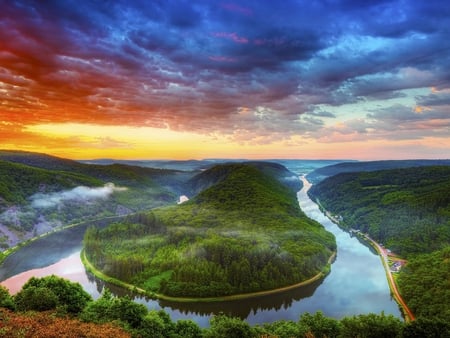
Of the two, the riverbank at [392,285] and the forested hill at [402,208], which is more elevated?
the forested hill at [402,208]

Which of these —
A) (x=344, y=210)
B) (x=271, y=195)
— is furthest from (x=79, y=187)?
(x=344, y=210)

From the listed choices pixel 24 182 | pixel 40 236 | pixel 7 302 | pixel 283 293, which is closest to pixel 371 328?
pixel 283 293

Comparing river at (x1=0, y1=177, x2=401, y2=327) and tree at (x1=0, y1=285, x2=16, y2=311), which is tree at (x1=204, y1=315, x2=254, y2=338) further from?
tree at (x1=0, y1=285, x2=16, y2=311)

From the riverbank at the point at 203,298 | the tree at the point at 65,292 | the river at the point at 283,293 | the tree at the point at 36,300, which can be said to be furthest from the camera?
the riverbank at the point at 203,298

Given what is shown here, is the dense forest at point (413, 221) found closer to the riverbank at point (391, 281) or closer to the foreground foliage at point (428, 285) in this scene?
the foreground foliage at point (428, 285)

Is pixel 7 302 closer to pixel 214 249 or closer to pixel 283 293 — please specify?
pixel 283 293

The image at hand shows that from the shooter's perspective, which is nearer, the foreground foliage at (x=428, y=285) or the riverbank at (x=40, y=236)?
the foreground foliage at (x=428, y=285)

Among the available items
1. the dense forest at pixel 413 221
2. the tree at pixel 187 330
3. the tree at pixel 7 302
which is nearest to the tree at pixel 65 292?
the tree at pixel 7 302

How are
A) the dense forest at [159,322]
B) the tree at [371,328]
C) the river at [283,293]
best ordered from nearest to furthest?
the dense forest at [159,322], the tree at [371,328], the river at [283,293]
